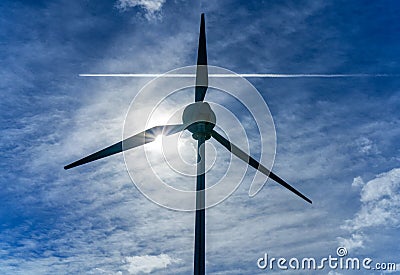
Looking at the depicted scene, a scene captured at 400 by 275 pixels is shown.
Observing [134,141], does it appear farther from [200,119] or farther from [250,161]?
[250,161]

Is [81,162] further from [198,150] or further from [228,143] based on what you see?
[228,143]

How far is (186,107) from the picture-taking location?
4738 cm

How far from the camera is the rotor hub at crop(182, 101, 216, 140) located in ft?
151

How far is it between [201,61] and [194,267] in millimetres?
20217

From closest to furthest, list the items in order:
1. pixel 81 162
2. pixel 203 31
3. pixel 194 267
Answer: pixel 194 267 → pixel 81 162 → pixel 203 31

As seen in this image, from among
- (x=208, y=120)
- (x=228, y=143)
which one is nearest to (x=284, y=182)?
(x=228, y=143)

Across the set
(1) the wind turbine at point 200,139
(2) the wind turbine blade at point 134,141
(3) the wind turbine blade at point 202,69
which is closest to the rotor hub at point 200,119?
(1) the wind turbine at point 200,139

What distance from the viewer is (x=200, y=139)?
4700 cm

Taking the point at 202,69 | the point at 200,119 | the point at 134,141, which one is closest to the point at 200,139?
the point at 200,119

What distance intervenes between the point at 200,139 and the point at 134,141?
6269 millimetres

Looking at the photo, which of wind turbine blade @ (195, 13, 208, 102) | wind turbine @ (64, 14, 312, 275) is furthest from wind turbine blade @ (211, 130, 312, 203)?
wind turbine blade @ (195, 13, 208, 102)

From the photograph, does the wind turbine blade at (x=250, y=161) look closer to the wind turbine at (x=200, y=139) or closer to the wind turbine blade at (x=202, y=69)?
the wind turbine at (x=200, y=139)

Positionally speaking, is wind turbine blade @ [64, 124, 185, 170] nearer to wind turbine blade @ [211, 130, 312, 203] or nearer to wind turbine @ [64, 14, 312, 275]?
wind turbine @ [64, 14, 312, 275]

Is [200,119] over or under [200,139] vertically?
over
